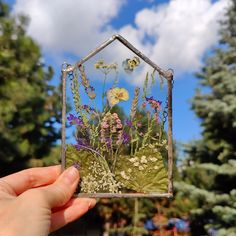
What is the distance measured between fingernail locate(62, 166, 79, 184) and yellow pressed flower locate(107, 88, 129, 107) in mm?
218

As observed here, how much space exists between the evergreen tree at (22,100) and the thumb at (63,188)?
18.7 ft

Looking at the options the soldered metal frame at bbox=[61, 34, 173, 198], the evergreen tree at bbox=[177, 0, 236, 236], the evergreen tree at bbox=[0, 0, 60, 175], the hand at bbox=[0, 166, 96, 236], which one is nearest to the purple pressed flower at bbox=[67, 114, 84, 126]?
the soldered metal frame at bbox=[61, 34, 173, 198]

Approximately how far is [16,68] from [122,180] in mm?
6901

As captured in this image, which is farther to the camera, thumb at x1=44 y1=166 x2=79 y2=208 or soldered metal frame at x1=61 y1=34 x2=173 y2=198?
soldered metal frame at x1=61 y1=34 x2=173 y2=198

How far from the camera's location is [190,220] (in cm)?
601

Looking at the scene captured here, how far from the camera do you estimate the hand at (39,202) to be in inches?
37.3

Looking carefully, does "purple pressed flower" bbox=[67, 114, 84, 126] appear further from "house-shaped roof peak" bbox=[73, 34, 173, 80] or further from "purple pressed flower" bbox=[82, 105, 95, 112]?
"house-shaped roof peak" bbox=[73, 34, 173, 80]

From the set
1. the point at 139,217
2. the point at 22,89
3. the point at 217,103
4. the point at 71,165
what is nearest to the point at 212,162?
the point at 217,103

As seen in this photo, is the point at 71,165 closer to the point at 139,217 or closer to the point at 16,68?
the point at 139,217

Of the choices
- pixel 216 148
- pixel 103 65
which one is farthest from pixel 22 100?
pixel 103 65

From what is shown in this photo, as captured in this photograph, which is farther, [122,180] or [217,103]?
[217,103]

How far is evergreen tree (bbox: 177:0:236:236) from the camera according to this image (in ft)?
17.0

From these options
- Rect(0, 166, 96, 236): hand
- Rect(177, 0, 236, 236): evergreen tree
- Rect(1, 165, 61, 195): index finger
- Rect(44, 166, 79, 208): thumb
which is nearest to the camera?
Rect(0, 166, 96, 236): hand

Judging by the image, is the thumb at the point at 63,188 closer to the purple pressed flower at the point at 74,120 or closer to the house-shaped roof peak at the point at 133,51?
the purple pressed flower at the point at 74,120
